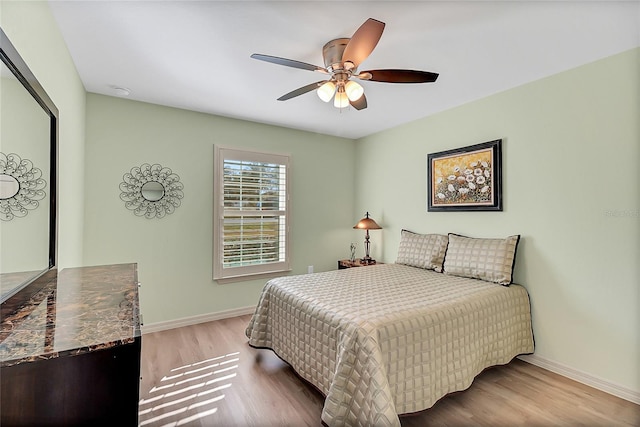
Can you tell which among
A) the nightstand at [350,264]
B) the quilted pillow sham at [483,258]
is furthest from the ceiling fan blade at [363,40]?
the nightstand at [350,264]

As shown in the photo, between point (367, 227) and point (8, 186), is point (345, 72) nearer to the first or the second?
point (8, 186)

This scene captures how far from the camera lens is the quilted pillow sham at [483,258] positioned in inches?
102

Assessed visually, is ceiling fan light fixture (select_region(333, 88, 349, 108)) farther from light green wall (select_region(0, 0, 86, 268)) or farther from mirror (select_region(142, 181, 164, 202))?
mirror (select_region(142, 181, 164, 202))

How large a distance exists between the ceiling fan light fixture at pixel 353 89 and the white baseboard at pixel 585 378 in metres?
2.64

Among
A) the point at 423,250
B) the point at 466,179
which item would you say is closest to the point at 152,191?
the point at 423,250

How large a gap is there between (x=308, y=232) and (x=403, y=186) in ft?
4.75

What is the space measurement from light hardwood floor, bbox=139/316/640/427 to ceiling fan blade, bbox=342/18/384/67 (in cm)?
222

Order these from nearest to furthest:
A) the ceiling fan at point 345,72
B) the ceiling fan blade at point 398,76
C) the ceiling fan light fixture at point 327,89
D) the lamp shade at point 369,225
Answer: the ceiling fan at point 345,72 < the ceiling fan blade at point 398,76 < the ceiling fan light fixture at point 327,89 < the lamp shade at point 369,225

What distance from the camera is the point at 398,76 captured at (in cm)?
199

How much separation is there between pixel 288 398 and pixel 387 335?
913 millimetres

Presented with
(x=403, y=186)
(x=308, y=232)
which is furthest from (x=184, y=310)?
(x=403, y=186)

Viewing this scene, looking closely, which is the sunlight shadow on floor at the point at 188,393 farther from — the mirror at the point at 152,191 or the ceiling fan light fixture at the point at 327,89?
the ceiling fan light fixture at the point at 327,89

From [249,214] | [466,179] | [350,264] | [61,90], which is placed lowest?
Result: [350,264]

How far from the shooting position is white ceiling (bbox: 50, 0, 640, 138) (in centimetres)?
171
